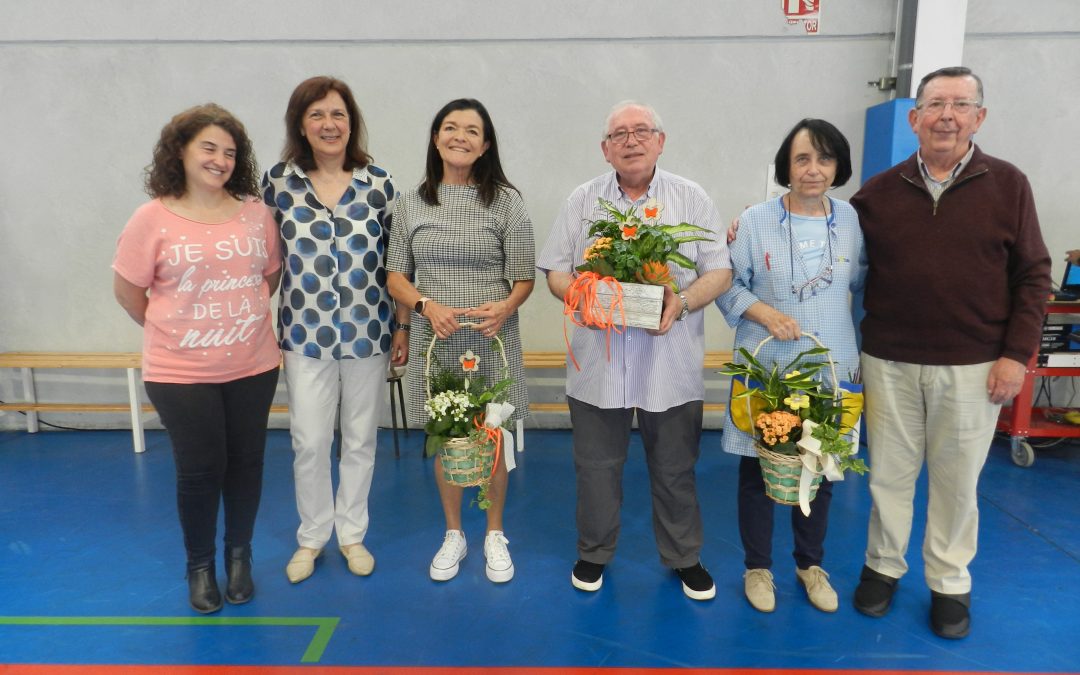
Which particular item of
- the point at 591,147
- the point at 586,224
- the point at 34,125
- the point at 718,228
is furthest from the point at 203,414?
the point at 34,125

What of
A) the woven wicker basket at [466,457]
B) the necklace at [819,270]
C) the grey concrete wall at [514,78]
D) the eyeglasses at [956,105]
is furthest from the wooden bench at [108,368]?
the eyeglasses at [956,105]

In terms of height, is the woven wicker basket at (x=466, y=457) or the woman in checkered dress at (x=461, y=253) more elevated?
the woman in checkered dress at (x=461, y=253)

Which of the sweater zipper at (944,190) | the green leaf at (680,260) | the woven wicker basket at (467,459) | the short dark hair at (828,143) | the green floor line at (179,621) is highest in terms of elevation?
the short dark hair at (828,143)

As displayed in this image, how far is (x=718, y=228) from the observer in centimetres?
241

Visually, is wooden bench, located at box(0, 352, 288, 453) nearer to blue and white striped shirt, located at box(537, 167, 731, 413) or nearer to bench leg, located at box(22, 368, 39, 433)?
bench leg, located at box(22, 368, 39, 433)

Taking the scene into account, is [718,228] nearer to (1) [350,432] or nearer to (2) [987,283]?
(2) [987,283]

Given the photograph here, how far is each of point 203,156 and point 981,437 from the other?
2780 mm

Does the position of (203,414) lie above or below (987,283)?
below

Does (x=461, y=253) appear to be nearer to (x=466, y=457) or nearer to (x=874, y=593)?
(x=466, y=457)

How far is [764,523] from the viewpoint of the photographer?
2500 millimetres

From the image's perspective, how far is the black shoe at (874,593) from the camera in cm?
241

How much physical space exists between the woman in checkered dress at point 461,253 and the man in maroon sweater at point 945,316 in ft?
4.31

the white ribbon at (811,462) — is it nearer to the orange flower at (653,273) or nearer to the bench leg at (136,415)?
the orange flower at (653,273)

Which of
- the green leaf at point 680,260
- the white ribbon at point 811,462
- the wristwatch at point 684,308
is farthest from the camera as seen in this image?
the wristwatch at point 684,308
